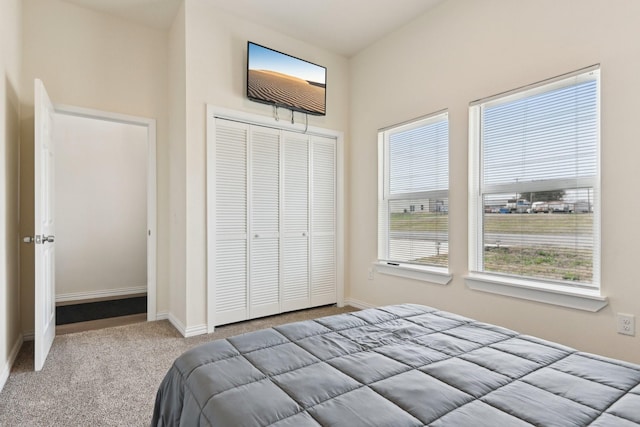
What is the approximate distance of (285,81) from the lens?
→ 11.7 ft

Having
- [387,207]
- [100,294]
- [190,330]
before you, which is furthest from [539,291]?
[100,294]

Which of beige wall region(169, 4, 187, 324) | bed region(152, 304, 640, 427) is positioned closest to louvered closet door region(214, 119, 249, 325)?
beige wall region(169, 4, 187, 324)

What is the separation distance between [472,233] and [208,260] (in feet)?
7.57

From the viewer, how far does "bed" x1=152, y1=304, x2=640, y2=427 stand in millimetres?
975

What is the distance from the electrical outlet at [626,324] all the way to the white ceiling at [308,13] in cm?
277

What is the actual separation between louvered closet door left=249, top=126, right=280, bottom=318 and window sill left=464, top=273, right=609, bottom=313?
1863 mm

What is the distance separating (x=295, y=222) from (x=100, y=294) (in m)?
2.87

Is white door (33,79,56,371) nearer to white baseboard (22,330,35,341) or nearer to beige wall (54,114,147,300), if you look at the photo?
white baseboard (22,330,35,341)

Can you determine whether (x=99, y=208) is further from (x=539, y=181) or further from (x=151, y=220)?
(x=539, y=181)

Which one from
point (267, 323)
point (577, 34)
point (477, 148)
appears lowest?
point (267, 323)

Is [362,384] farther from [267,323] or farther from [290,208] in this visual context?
[290,208]

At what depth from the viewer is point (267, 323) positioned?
3467 millimetres

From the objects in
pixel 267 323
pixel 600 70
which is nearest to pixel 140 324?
pixel 267 323

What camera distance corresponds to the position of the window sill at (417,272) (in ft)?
10.1
